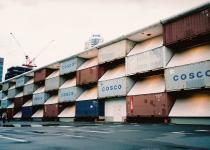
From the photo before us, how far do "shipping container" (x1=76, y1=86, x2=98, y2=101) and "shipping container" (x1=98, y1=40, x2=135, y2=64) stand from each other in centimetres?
485

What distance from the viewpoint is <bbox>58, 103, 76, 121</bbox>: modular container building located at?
4162cm

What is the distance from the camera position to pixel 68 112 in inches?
1693

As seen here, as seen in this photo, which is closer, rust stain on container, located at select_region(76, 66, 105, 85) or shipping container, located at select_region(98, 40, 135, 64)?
shipping container, located at select_region(98, 40, 135, 64)

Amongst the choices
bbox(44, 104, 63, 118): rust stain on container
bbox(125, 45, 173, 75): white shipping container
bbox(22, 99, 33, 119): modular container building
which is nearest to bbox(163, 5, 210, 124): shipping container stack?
bbox(125, 45, 173, 75): white shipping container

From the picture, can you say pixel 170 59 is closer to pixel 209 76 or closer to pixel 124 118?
pixel 209 76

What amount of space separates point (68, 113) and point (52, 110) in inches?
198

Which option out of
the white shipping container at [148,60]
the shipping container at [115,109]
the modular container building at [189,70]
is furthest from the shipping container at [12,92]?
the modular container building at [189,70]

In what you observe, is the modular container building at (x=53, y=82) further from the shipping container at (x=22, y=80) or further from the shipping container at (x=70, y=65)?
the shipping container at (x=22, y=80)

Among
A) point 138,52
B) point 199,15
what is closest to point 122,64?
point 138,52

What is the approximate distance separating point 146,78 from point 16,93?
139ft

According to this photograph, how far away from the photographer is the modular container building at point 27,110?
5458cm

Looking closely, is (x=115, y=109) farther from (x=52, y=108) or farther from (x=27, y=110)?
(x=27, y=110)

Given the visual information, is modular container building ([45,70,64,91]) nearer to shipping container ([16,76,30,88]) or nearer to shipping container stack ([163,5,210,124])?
shipping container ([16,76,30,88])

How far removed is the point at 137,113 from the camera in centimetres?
2869
